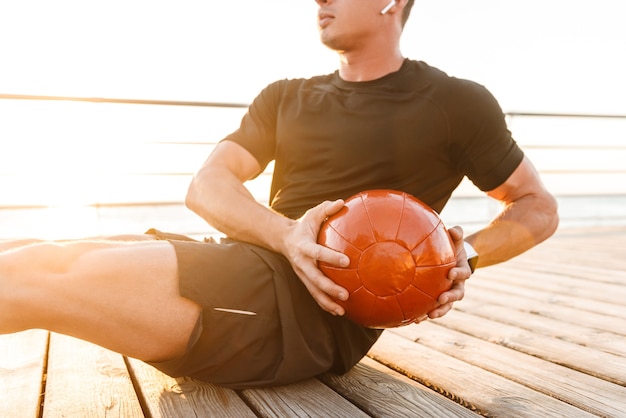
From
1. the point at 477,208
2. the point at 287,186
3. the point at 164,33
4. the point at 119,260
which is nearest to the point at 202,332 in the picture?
the point at 119,260

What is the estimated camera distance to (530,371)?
5.98ft

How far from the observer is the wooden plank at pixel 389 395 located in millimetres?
1479

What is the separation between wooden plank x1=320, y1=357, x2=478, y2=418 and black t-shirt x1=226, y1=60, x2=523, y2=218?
53 centimetres

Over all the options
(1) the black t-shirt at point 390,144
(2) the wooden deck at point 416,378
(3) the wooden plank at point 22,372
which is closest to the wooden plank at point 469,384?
(2) the wooden deck at point 416,378

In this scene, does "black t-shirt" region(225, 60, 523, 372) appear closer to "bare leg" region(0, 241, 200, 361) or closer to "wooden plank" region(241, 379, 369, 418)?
"wooden plank" region(241, 379, 369, 418)

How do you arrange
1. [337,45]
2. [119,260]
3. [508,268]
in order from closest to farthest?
[119,260] < [337,45] < [508,268]

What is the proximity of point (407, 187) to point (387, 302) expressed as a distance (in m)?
0.49

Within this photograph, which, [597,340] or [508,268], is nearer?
[597,340]

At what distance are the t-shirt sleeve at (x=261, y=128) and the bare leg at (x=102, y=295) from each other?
623 millimetres

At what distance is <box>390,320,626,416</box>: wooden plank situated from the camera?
1562 mm

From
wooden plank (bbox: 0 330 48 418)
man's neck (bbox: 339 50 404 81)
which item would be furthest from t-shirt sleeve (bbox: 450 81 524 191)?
wooden plank (bbox: 0 330 48 418)

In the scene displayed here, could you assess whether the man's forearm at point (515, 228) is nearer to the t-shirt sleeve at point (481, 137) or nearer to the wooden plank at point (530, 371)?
the t-shirt sleeve at point (481, 137)

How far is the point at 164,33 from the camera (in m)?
13.9

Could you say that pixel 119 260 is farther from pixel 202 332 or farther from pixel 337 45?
pixel 337 45
